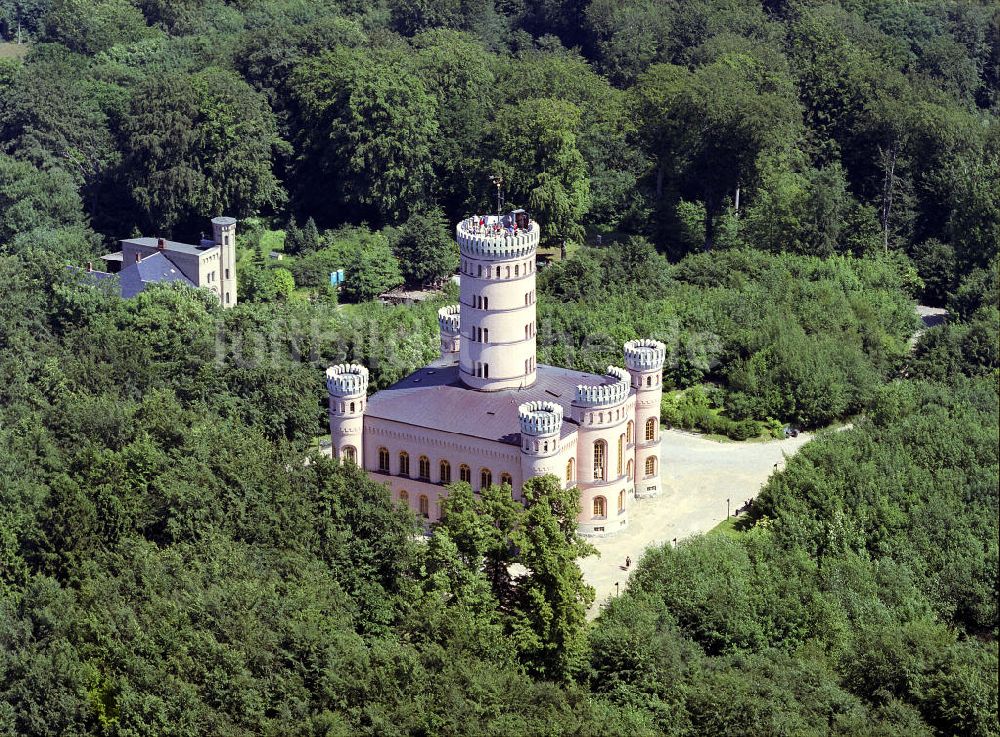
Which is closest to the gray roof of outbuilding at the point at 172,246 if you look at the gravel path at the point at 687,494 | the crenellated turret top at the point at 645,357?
the gravel path at the point at 687,494

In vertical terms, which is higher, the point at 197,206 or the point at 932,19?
the point at 932,19

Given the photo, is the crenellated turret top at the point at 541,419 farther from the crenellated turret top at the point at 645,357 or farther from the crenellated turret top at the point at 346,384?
the crenellated turret top at the point at 346,384

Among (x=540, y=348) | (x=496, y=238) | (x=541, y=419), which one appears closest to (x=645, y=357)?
(x=541, y=419)

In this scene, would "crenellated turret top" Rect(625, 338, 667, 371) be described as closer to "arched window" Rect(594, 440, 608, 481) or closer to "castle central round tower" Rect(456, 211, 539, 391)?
"castle central round tower" Rect(456, 211, 539, 391)

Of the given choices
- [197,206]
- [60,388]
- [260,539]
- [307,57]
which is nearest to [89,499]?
[260,539]

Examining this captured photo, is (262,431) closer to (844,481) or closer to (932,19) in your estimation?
(844,481)
